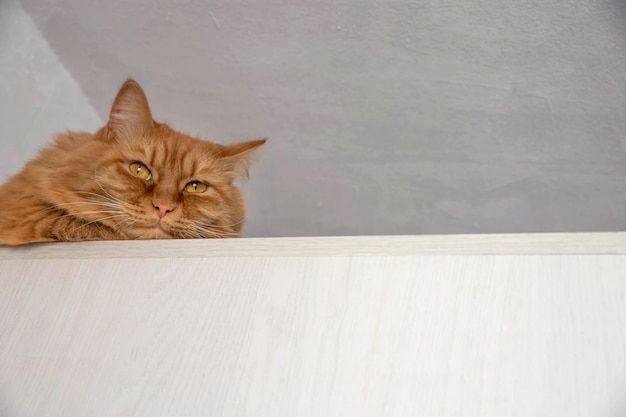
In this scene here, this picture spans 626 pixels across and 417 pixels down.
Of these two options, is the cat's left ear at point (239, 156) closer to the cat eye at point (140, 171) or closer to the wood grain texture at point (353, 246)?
the cat eye at point (140, 171)

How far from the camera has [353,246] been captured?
920mm

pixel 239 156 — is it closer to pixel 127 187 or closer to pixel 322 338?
pixel 127 187

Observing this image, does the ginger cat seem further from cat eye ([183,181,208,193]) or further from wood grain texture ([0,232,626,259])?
wood grain texture ([0,232,626,259])

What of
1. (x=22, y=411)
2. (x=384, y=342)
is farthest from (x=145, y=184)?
(x=384, y=342)

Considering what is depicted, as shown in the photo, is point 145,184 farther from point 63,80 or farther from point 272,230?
point 272,230

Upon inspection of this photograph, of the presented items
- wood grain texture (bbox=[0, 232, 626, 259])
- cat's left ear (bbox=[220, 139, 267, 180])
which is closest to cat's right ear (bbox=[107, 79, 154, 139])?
cat's left ear (bbox=[220, 139, 267, 180])

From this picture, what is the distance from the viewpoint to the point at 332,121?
6.81 feet

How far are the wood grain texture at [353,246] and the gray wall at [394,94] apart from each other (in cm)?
98

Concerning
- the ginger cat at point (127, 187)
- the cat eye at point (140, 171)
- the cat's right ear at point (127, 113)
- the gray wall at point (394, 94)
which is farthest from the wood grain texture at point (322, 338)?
the gray wall at point (394, 94)

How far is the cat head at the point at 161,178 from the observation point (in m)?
1.27

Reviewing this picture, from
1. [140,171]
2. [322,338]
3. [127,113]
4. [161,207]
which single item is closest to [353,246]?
[322,338]

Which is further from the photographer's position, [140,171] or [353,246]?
[140,171]

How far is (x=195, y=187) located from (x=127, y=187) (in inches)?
7.0

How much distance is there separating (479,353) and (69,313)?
67 cm
